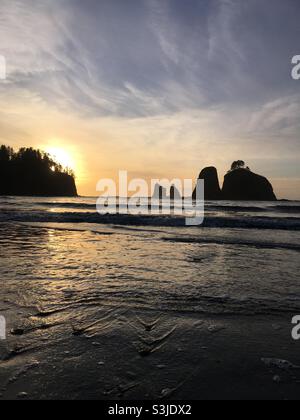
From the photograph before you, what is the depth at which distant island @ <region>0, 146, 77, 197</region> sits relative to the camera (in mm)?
116125

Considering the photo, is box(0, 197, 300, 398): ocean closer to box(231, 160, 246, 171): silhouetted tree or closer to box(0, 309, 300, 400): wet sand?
box(0, 309, 300, 400): wet sand

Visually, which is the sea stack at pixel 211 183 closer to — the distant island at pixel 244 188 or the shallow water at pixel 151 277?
the distant island at pixel 244 188

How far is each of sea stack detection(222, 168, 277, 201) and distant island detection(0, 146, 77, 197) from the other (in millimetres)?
63819

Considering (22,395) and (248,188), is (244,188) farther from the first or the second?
(22,395)

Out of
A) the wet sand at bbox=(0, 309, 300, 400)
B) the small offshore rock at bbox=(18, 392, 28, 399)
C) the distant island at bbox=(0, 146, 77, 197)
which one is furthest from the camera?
the distant island at bbox=(0, 146, 77, 197)

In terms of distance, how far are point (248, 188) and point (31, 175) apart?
7864 cm

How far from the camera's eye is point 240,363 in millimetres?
3219

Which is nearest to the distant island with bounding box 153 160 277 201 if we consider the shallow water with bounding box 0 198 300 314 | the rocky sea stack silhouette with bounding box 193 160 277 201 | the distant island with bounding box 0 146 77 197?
the rocky sea stack silhouette with bounding box 193 160 277 201

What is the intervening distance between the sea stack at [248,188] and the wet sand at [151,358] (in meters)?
116

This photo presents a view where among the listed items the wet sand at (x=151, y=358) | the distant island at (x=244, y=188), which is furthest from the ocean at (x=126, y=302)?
the distant island at (x=244, y=188)

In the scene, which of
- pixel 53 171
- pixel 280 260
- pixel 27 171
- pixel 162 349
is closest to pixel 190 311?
pixel 162 349

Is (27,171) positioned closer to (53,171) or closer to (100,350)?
(53,171)

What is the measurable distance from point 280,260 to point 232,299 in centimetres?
413

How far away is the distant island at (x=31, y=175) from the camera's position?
11612 cm
